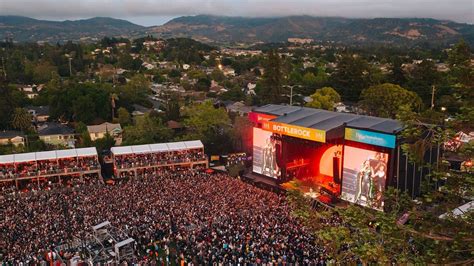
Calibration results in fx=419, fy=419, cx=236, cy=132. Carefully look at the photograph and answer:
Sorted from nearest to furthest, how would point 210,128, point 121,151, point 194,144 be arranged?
point 121,151
point 194,144
point 210,128

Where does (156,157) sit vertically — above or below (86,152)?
below

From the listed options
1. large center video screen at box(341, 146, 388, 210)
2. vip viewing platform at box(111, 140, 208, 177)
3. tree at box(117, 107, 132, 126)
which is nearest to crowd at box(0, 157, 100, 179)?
vip viewing platform at box(111, 140, 208, 177)

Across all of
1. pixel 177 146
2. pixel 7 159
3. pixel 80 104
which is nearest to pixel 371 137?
pixel 177 146

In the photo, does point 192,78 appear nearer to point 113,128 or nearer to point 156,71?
point 156,71

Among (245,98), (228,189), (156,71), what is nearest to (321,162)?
(228,189)

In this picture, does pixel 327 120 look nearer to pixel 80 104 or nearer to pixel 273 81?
pixel 273 81

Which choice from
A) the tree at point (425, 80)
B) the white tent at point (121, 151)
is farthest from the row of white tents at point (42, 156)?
the tree at point (425, 80)

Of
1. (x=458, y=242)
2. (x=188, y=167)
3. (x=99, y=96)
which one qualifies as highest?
(x=458, y=242)
